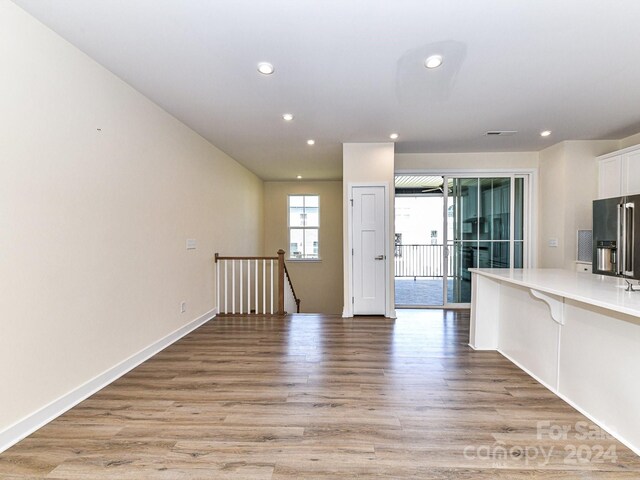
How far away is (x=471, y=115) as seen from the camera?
352 centimetres

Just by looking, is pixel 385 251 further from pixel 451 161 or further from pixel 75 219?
pixel 75 219

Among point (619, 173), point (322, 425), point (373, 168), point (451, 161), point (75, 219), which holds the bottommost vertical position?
point (322, 425)

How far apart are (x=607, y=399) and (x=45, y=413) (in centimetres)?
362

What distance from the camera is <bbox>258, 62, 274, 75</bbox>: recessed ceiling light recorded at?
2.44 metres

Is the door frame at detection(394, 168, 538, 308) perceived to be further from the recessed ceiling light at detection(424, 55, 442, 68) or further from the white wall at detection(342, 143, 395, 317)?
the recessed ceiling light at detection(424, 55, 442, 68)

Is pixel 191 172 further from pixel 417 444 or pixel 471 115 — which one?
pixel 417 444

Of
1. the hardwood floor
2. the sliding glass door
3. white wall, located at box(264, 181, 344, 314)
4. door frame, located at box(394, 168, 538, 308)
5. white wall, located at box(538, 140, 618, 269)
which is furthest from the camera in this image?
white wall, located at box(264, 181, 344, 314)

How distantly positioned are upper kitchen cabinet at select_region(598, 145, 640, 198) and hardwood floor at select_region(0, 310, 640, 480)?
286cm

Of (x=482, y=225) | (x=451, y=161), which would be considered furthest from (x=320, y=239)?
(x=482, y=225)

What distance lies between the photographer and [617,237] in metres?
3.47

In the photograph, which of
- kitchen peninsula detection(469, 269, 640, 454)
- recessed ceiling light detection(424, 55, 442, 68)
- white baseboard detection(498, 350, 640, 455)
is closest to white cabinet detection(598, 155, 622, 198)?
kitchen peninsula detection(469, 269, 640, 454)

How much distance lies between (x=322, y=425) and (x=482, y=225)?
14.9 ft

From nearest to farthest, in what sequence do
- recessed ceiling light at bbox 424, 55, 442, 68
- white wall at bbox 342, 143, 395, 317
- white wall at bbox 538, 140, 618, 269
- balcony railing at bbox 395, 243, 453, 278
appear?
recessed ceiling light at bbox 424, 55, 442, 68, white wall at bbox 538, 140, 618, 269, white wall at bbox 342, 143, 395, 317, balcony railing at bbox 395, 243, 453, 278

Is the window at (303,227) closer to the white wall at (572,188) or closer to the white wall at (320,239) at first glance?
the white wall at (320,239)
